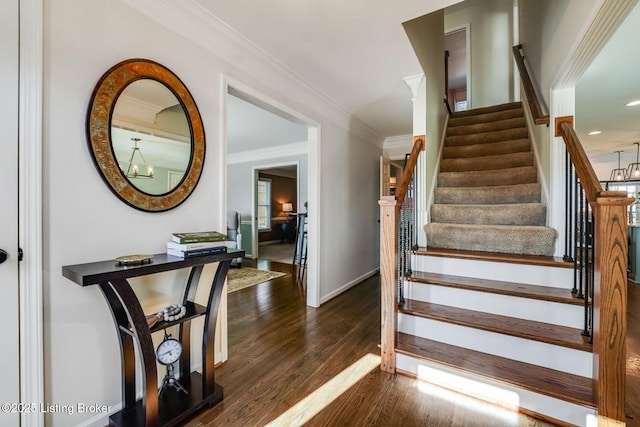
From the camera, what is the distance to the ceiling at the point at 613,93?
2.09 m

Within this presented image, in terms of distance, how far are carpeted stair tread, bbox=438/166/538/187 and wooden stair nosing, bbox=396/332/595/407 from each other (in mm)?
1953

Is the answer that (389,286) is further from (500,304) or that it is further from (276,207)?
(276,207)

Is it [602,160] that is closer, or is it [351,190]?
[351,190]

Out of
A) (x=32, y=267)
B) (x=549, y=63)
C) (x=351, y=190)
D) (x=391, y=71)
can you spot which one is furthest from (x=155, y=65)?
(x=549, y=63)

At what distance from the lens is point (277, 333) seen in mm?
2467

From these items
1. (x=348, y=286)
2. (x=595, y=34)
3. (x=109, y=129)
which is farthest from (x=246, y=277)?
(x=595, y=34)

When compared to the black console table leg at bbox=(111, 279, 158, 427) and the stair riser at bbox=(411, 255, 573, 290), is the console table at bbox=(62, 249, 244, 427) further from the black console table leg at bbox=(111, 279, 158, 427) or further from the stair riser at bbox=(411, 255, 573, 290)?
the stair riser at bbox=(411, 255, 573, 290)

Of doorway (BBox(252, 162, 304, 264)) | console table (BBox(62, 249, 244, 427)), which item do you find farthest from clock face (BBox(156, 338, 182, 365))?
doorway (BBox(252, 162, 304, 264))

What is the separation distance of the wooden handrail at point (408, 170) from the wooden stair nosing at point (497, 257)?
635mm

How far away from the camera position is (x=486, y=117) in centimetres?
395

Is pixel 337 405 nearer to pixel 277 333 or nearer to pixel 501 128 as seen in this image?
pixel 277 333

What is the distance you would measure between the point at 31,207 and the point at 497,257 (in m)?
2.81

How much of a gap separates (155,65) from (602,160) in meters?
10.0

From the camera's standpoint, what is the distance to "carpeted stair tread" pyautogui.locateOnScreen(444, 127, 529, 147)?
342cm
